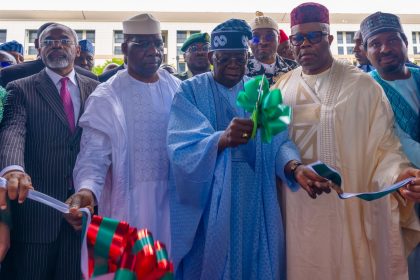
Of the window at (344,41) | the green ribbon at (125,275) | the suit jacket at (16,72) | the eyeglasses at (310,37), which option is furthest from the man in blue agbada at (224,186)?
the window at (344,41)

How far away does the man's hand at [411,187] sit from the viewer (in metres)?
2.61

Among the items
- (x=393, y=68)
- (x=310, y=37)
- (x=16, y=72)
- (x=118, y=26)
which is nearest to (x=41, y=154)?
(x=16, y=72)

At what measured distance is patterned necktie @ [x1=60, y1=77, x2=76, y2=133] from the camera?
128 inches

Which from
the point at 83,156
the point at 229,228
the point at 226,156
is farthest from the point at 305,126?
the point at 83,156

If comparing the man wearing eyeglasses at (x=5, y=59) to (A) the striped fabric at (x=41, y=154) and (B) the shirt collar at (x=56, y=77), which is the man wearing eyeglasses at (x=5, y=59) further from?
(A) the striped fabric at (x=41, y=154)

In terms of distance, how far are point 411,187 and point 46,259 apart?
2392 millimetres

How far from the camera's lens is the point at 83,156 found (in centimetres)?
301

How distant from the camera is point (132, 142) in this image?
10.5 ft

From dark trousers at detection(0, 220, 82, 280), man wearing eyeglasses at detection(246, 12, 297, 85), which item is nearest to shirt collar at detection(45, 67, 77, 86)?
dark trousers at detection(0, 220, 82, 280)

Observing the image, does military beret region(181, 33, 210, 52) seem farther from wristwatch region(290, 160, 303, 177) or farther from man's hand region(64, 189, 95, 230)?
man's hand region(64, 189, 95, 230)

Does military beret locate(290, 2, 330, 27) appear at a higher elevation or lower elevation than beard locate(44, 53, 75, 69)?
higher

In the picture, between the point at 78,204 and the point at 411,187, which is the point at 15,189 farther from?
the point at 411,187

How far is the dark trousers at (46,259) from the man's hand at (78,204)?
1.87ft

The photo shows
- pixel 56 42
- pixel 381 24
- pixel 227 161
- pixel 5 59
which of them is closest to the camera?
pixel 227 161
